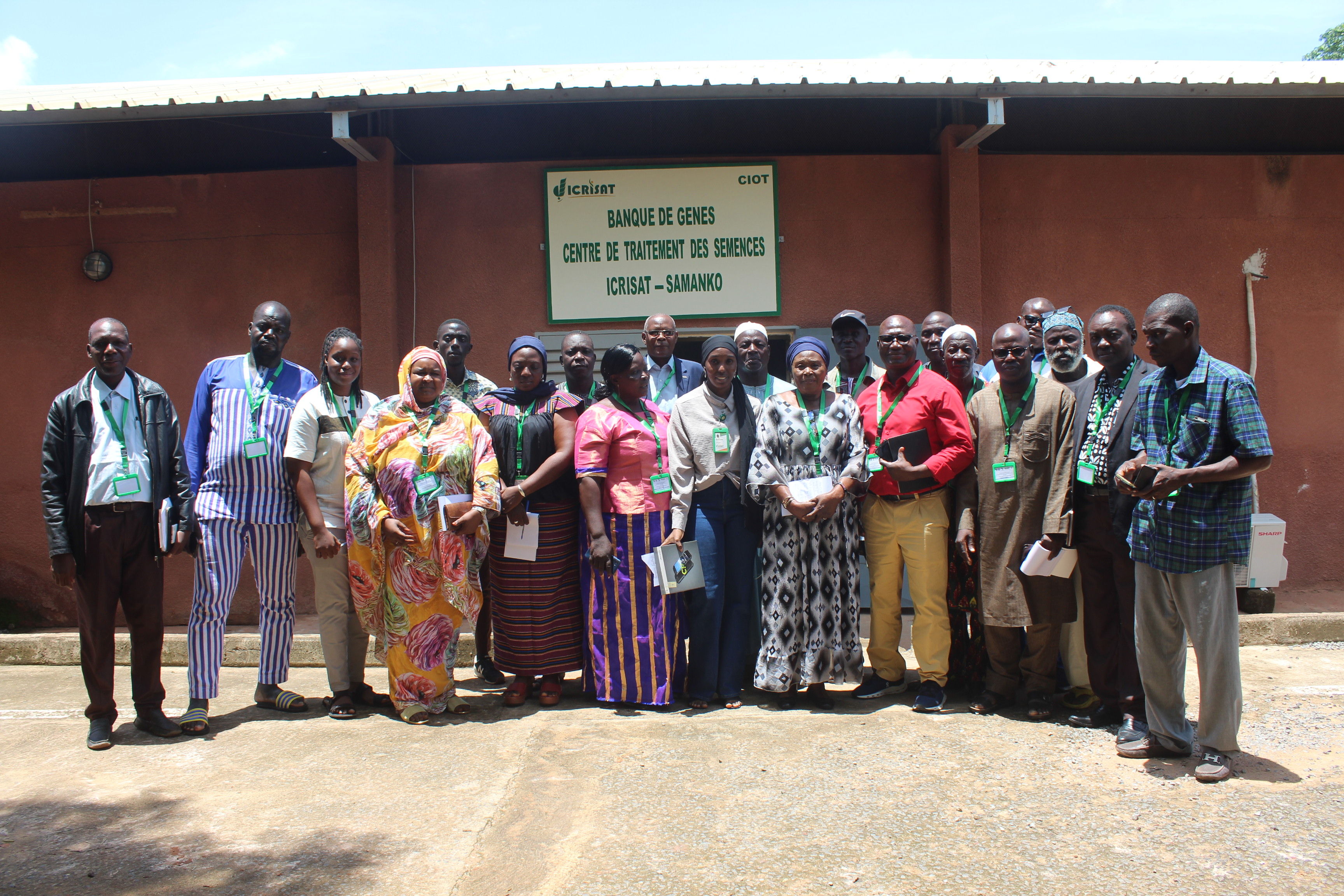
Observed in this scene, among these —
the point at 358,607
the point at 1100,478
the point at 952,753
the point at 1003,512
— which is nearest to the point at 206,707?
the point at 358,607

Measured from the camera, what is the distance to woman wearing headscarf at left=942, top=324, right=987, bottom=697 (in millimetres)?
4367

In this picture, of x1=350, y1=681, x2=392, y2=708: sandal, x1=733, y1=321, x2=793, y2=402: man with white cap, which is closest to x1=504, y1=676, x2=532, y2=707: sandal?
x1=350, y1=681, x2=392, y2=708: sandal

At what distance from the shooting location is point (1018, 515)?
13.4 ft

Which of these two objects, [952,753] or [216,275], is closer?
[952,753]

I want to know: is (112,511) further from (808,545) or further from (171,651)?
(808,545)

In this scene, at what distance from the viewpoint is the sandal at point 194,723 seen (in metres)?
4.11

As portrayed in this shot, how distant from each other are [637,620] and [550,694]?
1.93 feet

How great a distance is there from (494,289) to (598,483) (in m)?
2.83

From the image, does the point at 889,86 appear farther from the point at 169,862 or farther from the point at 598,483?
the point at 169,862

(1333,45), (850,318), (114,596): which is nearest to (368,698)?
(114,596)

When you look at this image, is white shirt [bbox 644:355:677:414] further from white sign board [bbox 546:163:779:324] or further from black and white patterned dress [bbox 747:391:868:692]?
white sign board [bbox 546:163:779:324]

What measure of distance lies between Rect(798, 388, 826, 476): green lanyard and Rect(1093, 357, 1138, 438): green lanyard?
1.17 metres

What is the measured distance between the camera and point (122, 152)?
6.79 meters

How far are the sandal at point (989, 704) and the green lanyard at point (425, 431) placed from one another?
279 centimetres
